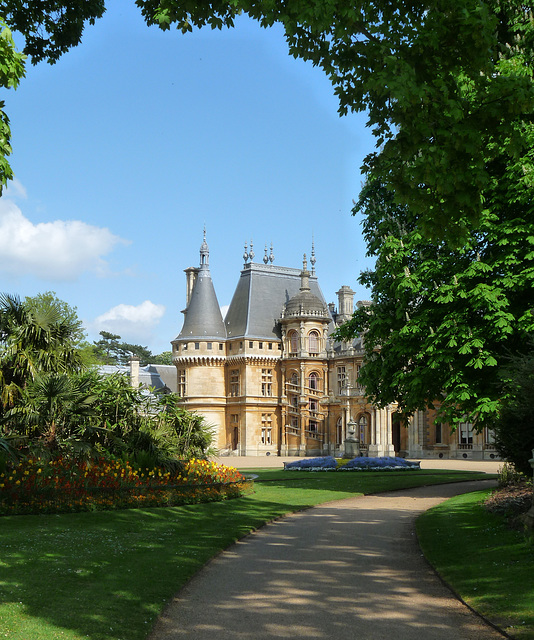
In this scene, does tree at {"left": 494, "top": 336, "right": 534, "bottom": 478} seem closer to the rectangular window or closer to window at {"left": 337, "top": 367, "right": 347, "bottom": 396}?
window at {"left": 337, "top": 367, "right": 347, "bottom": 396}

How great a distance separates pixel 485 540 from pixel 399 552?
1343 millimetres

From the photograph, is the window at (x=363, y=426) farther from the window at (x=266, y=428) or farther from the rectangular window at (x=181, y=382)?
the rectangular window at (x=181, y=382)

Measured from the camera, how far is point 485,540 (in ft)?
38.6

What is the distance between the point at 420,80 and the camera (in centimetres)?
862

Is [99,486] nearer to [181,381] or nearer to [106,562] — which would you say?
[106,562]

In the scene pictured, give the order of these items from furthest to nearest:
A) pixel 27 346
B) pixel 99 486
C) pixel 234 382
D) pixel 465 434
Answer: pixel 234 382 → pixel 465 434 → pixel 27 346 → pixel 99 486

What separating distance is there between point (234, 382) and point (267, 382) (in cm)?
297

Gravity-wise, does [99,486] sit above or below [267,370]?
below

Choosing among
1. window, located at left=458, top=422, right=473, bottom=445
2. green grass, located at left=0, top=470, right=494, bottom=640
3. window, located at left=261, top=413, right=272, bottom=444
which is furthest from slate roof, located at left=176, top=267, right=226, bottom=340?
green grass, located at left=0, top=470, right=494, bottom=640

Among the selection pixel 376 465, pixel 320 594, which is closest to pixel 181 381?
pixel 376 465

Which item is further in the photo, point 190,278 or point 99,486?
point 190,278

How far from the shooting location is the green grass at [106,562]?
24.0 ft

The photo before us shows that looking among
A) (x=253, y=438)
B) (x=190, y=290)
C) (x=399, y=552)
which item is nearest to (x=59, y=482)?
(x=399, y=552)

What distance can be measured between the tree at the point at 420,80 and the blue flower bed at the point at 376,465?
25789 mm
